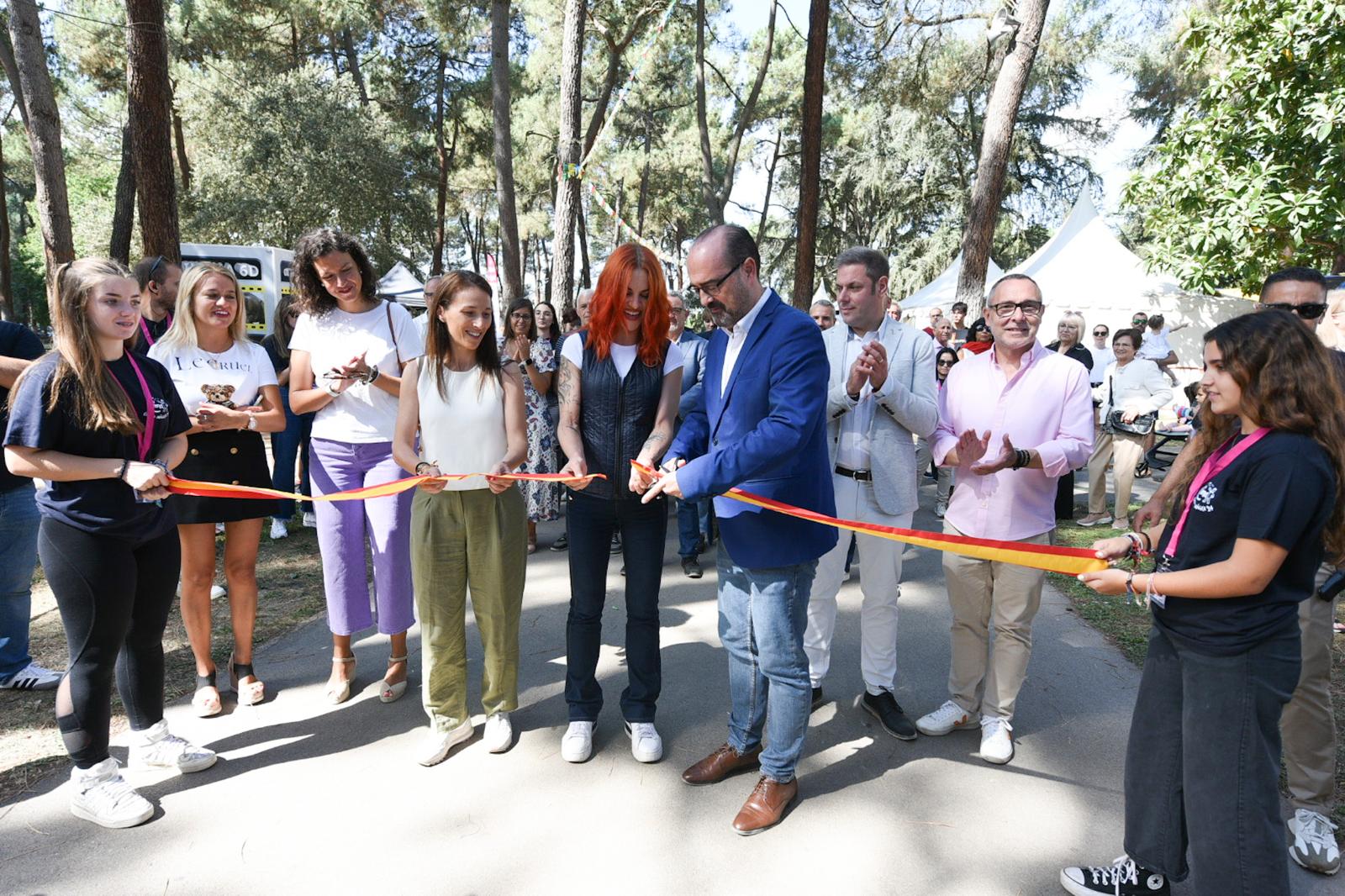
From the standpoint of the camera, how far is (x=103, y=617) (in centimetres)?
291

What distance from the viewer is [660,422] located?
3.44 metres

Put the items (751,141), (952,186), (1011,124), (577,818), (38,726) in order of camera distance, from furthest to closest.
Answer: (751,141) < (952,186) < (1011,124) < (38,726) < (577,818)

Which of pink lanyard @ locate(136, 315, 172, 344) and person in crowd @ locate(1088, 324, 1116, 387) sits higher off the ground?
pink lanyard @ locate(136, 315, 172, 344)

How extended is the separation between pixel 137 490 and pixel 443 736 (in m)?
1.64

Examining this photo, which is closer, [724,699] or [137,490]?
[137,490]

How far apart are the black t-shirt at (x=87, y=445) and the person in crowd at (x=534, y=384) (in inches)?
141

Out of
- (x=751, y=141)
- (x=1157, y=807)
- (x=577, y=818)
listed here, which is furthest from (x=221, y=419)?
(x=751, y=141)

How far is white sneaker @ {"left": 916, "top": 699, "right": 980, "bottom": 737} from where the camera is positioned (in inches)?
145

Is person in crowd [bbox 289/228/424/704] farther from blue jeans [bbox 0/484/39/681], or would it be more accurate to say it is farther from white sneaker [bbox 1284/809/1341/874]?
white sneaker [bbox 1284/809/1341/874]

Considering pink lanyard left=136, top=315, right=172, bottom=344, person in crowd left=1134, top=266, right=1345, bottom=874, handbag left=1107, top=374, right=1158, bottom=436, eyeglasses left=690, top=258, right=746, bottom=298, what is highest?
eyeglasses left=690, top=258, right=746, bottom=298

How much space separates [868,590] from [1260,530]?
1994 millimetres

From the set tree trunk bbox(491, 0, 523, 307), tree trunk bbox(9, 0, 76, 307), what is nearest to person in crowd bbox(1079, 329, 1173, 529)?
tree trunk bbox(491, 0, 523, 307)

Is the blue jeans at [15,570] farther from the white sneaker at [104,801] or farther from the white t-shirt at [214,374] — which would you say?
the white sneaker at [104,801]

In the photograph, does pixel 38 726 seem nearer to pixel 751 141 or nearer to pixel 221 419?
pixel 221 419
